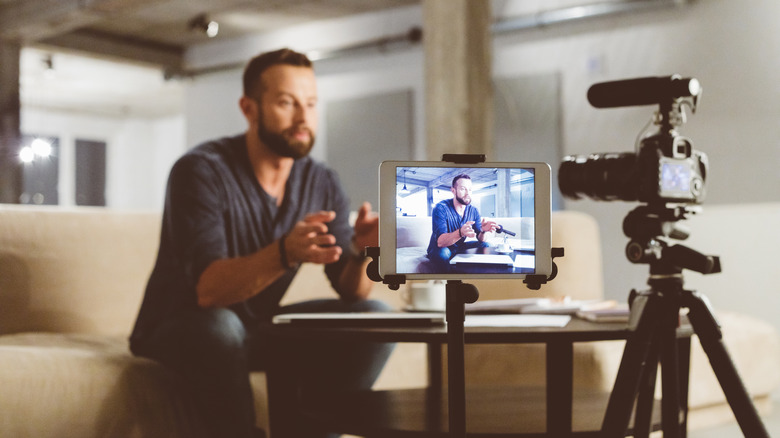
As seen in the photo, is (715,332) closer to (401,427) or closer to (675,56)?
(401,427)

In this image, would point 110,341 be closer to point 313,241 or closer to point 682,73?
point 313,241

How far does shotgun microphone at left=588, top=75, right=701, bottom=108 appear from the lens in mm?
1569

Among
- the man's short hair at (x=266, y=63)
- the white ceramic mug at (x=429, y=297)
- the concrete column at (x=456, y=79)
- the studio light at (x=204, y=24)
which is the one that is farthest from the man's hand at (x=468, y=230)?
the studio light at (x=204, y=24)

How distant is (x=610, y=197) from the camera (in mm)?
1654

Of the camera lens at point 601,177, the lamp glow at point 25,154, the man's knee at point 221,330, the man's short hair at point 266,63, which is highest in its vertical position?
the lamp glow at point 25,154

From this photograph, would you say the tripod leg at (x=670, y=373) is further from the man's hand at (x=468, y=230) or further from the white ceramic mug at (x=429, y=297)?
the man's hand at (x=468, y=230)

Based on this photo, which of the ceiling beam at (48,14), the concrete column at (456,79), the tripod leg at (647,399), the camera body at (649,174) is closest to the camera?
the tripod leg at (647,399)

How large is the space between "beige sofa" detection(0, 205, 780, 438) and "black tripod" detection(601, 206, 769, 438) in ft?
2.74

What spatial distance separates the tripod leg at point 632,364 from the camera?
4.50 feet

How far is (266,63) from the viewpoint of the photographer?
6.57ft

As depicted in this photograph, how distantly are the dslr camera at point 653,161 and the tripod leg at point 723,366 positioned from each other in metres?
0.22

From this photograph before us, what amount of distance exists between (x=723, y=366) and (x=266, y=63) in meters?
1.26

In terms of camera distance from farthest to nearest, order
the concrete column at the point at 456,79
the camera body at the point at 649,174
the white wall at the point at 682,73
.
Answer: the white wall at the point at 682,73 → the concrete column at the point at 456,79 → the camera body at the point at 649,174

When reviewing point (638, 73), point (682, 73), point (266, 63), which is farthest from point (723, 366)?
point (638, 73)
